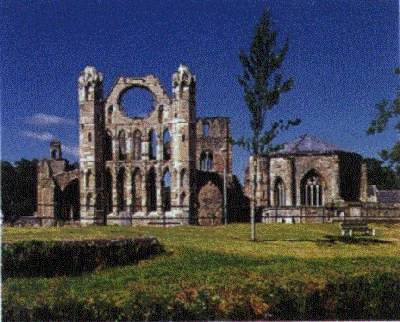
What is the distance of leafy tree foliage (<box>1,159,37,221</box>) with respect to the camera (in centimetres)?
6252

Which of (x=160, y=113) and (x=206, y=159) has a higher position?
(x=160, y=113)

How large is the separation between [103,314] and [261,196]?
154 ft

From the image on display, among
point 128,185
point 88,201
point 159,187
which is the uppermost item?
point 128,185

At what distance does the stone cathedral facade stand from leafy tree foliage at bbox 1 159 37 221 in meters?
3.89

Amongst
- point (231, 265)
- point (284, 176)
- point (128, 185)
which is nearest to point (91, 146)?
point (128, 185)

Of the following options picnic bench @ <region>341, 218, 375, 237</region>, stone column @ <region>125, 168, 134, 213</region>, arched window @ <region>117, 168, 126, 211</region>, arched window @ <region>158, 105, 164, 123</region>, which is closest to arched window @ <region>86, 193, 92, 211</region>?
arched window @ <region>117, 168, 126, 211</region>

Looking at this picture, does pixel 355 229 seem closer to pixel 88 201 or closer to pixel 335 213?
pixel 335 213

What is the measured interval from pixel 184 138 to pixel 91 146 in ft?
22.0

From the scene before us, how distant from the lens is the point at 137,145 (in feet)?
182

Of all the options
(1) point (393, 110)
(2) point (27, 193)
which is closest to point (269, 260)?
(1) point (393, 110)

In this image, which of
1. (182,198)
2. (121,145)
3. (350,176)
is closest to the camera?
(182,198)

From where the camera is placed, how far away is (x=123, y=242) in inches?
811

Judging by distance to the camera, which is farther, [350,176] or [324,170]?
[350,176]

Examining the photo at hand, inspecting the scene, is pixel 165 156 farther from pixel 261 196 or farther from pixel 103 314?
pixel 103 314
